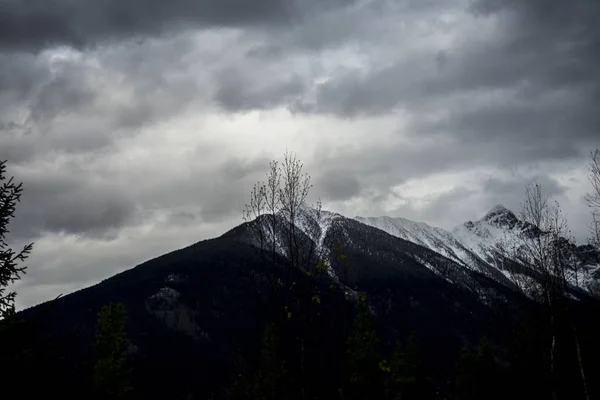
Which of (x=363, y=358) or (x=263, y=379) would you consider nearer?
(x=263, y=379)

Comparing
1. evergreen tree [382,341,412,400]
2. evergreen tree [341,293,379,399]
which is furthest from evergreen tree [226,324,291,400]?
evergreen tree [382,341,412,400]

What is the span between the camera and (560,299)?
2675 cm

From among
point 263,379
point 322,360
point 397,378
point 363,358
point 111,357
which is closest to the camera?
point 322,360

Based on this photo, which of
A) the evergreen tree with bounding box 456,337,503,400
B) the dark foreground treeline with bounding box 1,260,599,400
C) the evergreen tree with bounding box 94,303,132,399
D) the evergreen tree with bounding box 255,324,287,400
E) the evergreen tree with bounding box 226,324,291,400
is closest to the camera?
the dark foreground treeline with bounding box 1,260,599,400

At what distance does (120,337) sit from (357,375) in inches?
719

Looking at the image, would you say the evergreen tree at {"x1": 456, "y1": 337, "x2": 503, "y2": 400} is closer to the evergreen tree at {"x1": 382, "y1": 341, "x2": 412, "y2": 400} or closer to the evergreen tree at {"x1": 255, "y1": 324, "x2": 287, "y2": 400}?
the evergreen tree at {"x1": 382, "y1": 341, "x2": 412, "y2": 400}

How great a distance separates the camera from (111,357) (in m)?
39.8

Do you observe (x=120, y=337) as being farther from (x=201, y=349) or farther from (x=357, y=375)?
(x=201, y=349)

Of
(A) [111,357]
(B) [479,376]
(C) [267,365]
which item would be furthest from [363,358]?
(A) [111,357]

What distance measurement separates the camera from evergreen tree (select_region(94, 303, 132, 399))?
128ft

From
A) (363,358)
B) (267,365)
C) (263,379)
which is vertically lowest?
(263,379)

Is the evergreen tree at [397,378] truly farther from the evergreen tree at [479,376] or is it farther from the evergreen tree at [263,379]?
the evergreen tree at [263,379]

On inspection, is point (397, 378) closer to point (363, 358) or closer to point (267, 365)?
point (363, 358)

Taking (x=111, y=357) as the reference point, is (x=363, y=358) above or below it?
below
